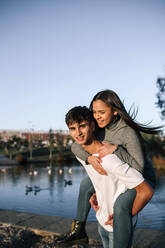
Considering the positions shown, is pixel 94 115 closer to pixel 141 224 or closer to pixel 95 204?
pixel 95 204

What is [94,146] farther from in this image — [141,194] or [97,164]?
[141,194]

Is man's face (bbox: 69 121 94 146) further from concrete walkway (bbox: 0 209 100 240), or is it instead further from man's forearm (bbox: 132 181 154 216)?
concrete walkway (bbox: 0 209 100 240)

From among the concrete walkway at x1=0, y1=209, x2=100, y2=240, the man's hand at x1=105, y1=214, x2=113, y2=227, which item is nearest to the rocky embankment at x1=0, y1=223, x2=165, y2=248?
the concrete walkway at x1=0, y1=209, x2=100, y2=240

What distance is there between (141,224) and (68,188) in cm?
783

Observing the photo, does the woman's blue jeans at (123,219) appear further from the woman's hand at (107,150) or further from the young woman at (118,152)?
the woman's hand at (107,150)

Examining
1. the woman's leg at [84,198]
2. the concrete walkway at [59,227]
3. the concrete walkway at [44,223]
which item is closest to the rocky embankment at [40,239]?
the concrete walkway at [59,227]

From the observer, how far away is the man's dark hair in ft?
6.52

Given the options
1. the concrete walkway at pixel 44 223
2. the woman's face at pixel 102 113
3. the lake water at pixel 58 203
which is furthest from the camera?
the lake water at pixel 58 203

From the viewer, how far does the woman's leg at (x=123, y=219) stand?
5.73 ft

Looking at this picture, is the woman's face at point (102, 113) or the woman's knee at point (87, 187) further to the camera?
the woman's knee at point (87, 187)

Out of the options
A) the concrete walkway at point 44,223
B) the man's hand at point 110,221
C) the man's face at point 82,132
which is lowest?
the concrete walkway at point 44,223

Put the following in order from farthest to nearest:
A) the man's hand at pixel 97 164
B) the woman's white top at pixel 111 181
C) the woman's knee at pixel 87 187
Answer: the woman's knee at pixel 87 187 < the man's hand at pixel 97 164 < the woman's white top at pixel 111 181

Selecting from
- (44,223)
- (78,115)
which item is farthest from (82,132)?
(44,223)

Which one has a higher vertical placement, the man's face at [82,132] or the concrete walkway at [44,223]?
the man's face at [82,132]
